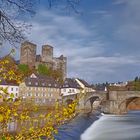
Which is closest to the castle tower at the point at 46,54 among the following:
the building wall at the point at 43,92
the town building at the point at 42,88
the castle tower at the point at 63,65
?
the castle tower at the point at 63,65

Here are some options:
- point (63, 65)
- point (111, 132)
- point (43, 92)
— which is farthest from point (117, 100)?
point (63, 65)

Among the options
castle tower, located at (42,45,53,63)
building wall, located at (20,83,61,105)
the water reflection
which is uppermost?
castle tower, located at (42,45,53,63)

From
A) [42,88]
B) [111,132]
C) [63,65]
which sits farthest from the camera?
[63,65]

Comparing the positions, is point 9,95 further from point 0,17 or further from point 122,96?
point 122,96

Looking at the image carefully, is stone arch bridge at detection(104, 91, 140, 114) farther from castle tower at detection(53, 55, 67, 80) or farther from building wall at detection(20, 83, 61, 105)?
castle tower at detection(53, 55, 67, 80)

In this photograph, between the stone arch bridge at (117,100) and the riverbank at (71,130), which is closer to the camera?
the riverbank at (71,130)

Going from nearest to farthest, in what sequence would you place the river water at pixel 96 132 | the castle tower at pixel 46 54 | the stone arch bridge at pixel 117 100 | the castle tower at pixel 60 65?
the river water at pixel 96 132 → the stone arch bridge at pixel 117 100 → the castle tower at pixel 46 54 → the castle tower at pixel 60 65

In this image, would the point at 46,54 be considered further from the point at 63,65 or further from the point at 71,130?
the point at 71,130

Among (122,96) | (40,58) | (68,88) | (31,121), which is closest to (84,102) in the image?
(122,96)

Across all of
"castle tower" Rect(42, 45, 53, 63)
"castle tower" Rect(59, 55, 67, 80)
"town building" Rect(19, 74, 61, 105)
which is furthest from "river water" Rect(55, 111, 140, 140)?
"castle tower" Rect(59, 55, 67, 80)

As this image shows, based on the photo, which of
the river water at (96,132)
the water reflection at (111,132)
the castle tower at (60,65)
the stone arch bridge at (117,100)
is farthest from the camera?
the castle tower at (60,65)

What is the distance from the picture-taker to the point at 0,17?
3.98 metres

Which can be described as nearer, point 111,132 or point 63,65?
point 111,132

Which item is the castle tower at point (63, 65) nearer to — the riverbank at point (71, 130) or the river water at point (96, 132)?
the river water at point (96, 132)
